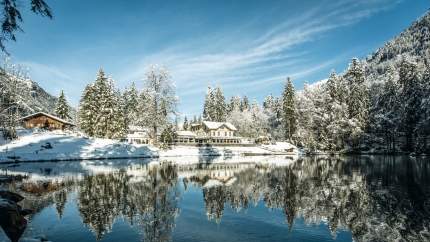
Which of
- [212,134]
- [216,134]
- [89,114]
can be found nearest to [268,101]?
[216,134]

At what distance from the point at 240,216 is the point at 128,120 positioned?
94944 millimetres

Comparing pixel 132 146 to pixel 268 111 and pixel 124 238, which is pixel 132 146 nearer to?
pixel 124 238

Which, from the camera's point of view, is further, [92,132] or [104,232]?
[92,132]

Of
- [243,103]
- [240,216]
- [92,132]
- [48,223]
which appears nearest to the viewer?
[48,223]

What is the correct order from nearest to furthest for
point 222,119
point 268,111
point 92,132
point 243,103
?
point 92,132
point 222,119
point 268,111
point 243,103

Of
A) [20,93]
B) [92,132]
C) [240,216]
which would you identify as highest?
[20,93]

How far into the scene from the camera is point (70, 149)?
68.9m

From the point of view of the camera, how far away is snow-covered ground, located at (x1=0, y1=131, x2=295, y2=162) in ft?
206

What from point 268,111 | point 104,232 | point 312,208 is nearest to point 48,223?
point 104,232

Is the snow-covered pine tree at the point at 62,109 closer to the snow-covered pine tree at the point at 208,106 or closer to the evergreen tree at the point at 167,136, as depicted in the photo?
the evergreen tree at the point at 167,136

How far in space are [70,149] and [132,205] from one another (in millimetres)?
53500

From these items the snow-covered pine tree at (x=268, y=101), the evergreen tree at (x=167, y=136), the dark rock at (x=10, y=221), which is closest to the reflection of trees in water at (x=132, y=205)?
the dark rock at (x=10, y=221)

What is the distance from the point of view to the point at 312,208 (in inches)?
809

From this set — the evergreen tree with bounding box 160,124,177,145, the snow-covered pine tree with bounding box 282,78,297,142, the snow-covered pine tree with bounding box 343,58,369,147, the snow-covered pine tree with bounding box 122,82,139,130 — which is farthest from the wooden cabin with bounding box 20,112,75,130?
the snow-covered pine tree with bounding box 343,58,369,147
